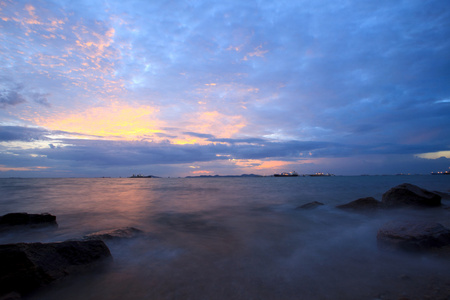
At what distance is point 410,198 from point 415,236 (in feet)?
26.3

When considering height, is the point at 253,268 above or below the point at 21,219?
below

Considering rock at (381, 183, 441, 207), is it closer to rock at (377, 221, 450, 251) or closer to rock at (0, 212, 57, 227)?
rock at (377, 221, 450, 251)

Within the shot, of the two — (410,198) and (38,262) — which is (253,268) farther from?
(410,198)

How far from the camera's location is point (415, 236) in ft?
16.1

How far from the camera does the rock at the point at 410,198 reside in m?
10.7

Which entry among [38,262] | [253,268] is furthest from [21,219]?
[253,268]

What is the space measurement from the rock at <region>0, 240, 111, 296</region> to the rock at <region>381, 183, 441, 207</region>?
13.4 metres

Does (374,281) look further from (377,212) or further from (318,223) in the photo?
(377,212)

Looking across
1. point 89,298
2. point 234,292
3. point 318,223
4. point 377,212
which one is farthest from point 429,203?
point 89,298

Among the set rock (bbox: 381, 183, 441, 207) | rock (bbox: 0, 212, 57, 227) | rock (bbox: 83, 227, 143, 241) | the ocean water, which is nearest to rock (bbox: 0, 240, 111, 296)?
the ocean water

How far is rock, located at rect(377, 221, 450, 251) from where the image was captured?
4.76 m

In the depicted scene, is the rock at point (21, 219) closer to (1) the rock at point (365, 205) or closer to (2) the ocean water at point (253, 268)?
(2) the ocean water at point (253, 268)

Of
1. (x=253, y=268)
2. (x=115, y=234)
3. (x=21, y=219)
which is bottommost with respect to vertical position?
(x=253, y=268)

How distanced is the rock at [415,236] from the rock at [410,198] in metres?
6.81
